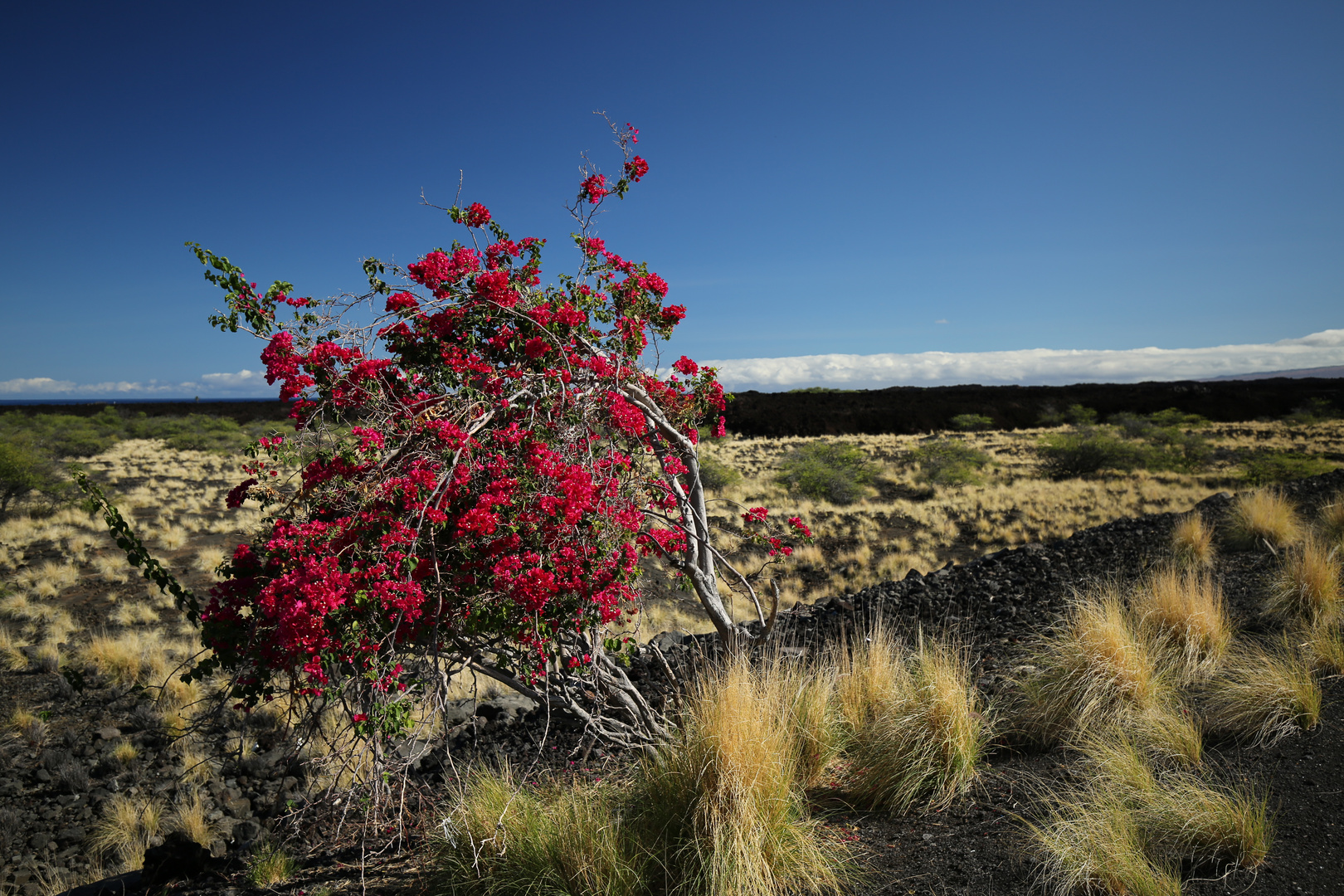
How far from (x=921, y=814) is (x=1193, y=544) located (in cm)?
693

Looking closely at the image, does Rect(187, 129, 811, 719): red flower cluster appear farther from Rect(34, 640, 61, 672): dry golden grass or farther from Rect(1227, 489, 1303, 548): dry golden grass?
Rect(1227, 489, 1303, 548): dry golden grass

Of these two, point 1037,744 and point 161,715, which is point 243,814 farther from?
point 1037,744

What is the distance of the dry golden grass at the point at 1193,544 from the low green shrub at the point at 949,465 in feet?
42.0

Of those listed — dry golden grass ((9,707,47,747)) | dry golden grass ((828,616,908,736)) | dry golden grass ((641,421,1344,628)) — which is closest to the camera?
dry golden grass ((828,616,908,736))

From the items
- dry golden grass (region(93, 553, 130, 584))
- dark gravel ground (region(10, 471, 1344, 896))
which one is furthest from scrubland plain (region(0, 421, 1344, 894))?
dry golden grass (region(93, 553, 130, 584))

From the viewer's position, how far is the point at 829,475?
2047cm

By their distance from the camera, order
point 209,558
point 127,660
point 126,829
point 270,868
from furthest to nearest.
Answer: point 209,558, point 127,660, point 126,829, point 270,868

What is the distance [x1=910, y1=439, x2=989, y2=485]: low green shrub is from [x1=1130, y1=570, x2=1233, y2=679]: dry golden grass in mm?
16712

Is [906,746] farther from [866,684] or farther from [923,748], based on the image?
[866,684]

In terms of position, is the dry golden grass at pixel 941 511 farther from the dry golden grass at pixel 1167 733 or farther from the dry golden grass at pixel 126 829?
the dry golden grass at pixel 126 829

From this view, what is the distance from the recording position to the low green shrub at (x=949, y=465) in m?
21.5

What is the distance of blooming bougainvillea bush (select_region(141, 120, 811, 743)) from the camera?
2.88 meters

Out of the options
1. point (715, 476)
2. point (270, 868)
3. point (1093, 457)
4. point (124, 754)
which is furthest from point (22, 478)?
point (1093, 457)

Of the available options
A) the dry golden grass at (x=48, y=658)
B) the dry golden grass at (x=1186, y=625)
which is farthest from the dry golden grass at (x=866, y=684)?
Answer: the dry golden grass at (x=48, y=658)
